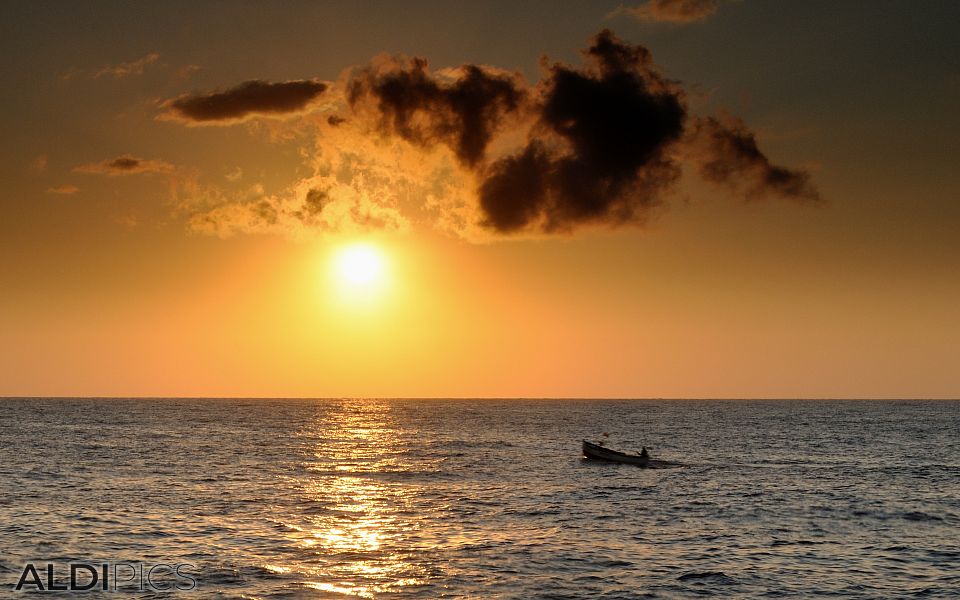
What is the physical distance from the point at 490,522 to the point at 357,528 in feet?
27.2

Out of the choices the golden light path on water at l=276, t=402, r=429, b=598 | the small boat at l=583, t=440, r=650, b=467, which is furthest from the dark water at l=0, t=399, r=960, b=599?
the small boat at l=583, t=440, r=650, b=467

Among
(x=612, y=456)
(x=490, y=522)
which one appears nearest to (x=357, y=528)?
(x=490, y=522)

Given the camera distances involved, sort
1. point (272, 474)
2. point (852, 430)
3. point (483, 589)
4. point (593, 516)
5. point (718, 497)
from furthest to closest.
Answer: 1. point (852, 430)
2. point (272, 474)
3. point (718, 497)
4. point (593, 516)
5. point (483, 589)

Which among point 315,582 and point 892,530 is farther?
point 892,530

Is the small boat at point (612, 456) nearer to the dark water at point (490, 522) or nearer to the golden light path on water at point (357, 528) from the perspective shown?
the dark water at point (490, 522)

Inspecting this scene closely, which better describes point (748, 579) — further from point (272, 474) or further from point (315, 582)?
point (272, 474)

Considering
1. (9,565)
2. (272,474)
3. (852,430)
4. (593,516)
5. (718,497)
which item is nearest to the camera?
(9,565)

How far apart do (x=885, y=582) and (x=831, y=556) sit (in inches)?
214

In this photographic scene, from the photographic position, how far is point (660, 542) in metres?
47.1

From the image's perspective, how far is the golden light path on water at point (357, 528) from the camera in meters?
37.5

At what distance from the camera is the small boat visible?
299ft

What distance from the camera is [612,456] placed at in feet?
309

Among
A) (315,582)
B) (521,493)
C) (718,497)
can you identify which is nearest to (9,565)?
(315,582)

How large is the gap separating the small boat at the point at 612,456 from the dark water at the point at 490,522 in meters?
1.82
